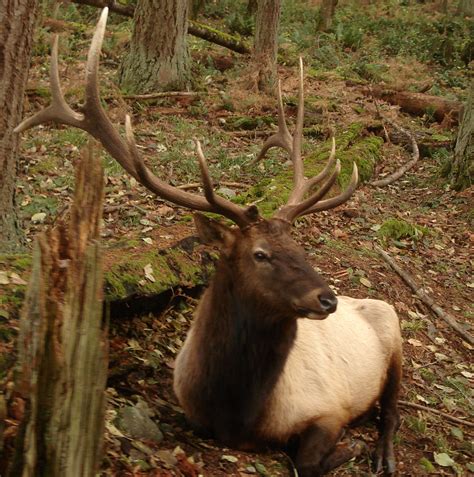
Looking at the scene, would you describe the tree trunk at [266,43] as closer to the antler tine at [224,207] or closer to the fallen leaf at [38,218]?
the fallen leaf at [38,218]

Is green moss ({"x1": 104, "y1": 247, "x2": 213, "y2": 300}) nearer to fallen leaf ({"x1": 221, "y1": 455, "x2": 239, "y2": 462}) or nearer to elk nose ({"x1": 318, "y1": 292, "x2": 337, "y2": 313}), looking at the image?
fallen leaf ({"x1": 221, "y1": 455, "x2": 239, "y2": 462})

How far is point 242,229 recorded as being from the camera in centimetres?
523

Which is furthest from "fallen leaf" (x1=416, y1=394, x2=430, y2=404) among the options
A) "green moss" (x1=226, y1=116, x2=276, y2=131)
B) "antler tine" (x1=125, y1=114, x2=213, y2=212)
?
"green moss" (x1=226, y1=116, x2=276, y2=131)

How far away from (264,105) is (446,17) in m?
18.0

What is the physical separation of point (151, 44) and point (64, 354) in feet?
33.6

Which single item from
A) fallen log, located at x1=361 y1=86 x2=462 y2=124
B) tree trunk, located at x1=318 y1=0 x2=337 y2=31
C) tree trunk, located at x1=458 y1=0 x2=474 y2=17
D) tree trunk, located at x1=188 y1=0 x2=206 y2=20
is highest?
tree trunk, located at x1=458 y1=0 x2=474 y2=17

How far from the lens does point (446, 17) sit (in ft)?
93.9

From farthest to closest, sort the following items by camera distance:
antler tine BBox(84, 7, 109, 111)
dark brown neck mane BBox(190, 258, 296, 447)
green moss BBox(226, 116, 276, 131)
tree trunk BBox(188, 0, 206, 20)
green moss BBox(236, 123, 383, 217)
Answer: tree trunk BBox(188, 0, 206, 20)
green moss BBox(226, 116, 276, 131)
green moss BBox(236, 123, 383, 217)
dark brown neck mane BBox(190, 258, 296, 447)
antler tine BBox(84, 7, 109, 111)

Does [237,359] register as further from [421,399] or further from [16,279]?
[421,399]

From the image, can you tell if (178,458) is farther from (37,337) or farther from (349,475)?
(37,337)

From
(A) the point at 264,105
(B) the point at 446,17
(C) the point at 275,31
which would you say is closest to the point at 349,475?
(A) the point at 264,105

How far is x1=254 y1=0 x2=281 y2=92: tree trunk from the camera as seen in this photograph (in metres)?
14.2

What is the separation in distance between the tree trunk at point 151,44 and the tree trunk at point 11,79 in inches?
275

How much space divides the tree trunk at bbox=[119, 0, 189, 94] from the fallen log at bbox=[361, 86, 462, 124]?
17.8 feet
